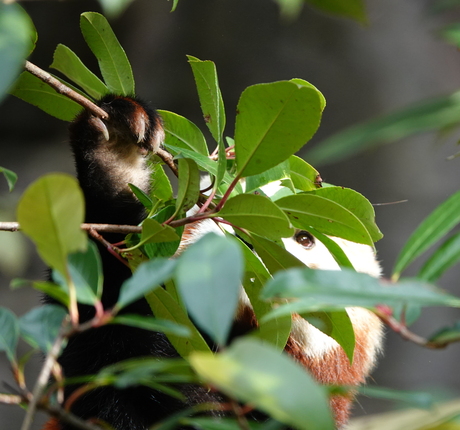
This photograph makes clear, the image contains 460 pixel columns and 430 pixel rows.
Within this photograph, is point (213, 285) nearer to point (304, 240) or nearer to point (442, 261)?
point (442, 261)

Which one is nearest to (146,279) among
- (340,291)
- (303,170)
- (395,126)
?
(340,291)

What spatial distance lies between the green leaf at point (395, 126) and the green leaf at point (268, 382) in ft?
0.73

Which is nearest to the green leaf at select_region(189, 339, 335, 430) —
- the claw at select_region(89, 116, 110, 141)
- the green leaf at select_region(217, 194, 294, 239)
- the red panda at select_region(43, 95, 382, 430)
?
the green leaf at select_region(217, 194, 294, 239)

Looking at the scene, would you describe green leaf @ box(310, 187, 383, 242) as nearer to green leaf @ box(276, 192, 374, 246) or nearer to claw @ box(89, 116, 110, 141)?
green leaf @ box(276, 192, 374, 246)

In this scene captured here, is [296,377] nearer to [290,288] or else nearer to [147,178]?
[290,288]

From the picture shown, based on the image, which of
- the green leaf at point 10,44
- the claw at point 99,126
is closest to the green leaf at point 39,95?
the claw at point 99,126

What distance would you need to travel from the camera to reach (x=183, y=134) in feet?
4.83

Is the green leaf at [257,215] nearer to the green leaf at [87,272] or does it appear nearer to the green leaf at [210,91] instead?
the green leaf at [210,91]

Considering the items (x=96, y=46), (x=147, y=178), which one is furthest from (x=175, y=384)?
(x=96, y=46)

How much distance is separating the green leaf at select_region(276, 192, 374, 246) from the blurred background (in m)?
2.69

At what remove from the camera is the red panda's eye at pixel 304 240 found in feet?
7.13

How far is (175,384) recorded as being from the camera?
1609mm

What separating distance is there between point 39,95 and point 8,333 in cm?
92

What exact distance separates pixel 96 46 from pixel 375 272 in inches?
64.5
